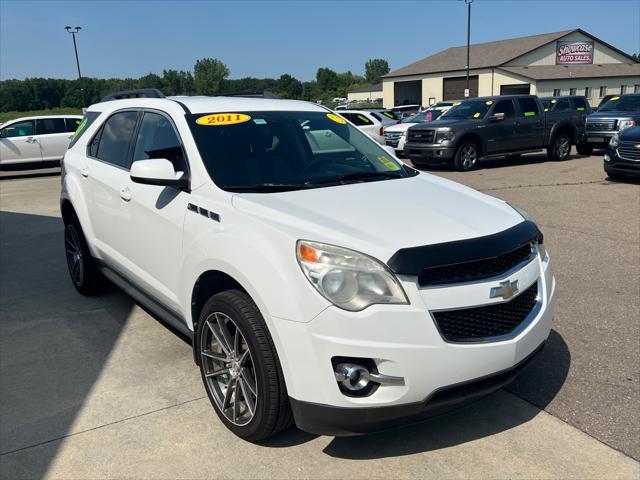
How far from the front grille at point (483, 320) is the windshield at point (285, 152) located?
127cm

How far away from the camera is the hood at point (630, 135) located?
1078cm

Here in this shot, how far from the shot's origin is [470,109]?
15.2 metres

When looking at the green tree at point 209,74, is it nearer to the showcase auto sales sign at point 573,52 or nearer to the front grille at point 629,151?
the showcase auto sales sign at point 573,52

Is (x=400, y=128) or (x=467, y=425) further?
(x=400, y=128)

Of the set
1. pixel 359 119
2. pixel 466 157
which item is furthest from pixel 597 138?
pixel 359 119

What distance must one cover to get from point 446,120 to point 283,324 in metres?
13.6

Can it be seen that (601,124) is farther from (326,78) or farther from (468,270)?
(326,78)

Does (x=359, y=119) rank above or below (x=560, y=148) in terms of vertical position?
above

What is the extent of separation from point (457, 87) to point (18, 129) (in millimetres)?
46836

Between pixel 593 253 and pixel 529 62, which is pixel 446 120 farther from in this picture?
pixel 529 62

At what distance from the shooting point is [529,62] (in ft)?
183

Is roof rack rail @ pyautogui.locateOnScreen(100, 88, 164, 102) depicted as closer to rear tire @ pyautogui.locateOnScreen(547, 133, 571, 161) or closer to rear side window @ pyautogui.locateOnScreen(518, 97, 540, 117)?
rear side window @ pyautogui.locateOnScreen(518, 97, 540, 117)

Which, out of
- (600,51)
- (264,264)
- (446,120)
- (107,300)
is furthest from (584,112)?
(600,51)

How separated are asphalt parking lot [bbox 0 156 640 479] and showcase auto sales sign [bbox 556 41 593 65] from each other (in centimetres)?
5920
